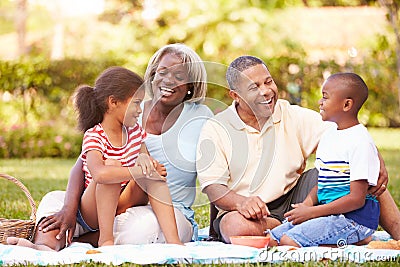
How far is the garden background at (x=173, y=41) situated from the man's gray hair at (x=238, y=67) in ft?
2.62

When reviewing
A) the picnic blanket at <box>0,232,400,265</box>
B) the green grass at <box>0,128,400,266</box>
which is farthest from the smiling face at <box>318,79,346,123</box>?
the green grass at <box>0,128,400,266</box>

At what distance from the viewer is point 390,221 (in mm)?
3971

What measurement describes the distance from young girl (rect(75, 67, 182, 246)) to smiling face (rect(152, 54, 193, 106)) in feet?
0.59

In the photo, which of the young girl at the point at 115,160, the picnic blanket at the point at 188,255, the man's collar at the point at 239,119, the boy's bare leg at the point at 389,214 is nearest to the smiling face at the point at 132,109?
the young girl at the point at 115,160

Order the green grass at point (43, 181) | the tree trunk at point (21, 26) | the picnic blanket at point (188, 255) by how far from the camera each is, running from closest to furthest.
Result: the picnic blanket at point (188, 255), the green grass at point (43, 181), the tree trunk at point (21, 26)

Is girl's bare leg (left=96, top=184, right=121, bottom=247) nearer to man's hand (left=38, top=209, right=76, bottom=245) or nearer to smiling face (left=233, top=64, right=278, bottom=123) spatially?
man's hand (left=38, top=209, right=76, bottom=245)

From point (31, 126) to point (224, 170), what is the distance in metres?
8.21

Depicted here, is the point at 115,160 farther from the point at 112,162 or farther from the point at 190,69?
the point at 190,69

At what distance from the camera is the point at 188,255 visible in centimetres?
341

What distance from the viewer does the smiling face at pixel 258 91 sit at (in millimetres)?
3951

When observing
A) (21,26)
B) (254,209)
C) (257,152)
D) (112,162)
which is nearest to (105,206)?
(112,162)

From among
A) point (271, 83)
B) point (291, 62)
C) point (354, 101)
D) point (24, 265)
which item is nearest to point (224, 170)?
point (271, 83)

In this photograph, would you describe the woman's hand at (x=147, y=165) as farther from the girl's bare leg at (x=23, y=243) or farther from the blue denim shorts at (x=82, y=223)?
the girl's bare leg at (x=23, y=243)

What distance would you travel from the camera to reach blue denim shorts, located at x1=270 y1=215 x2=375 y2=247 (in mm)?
3709
